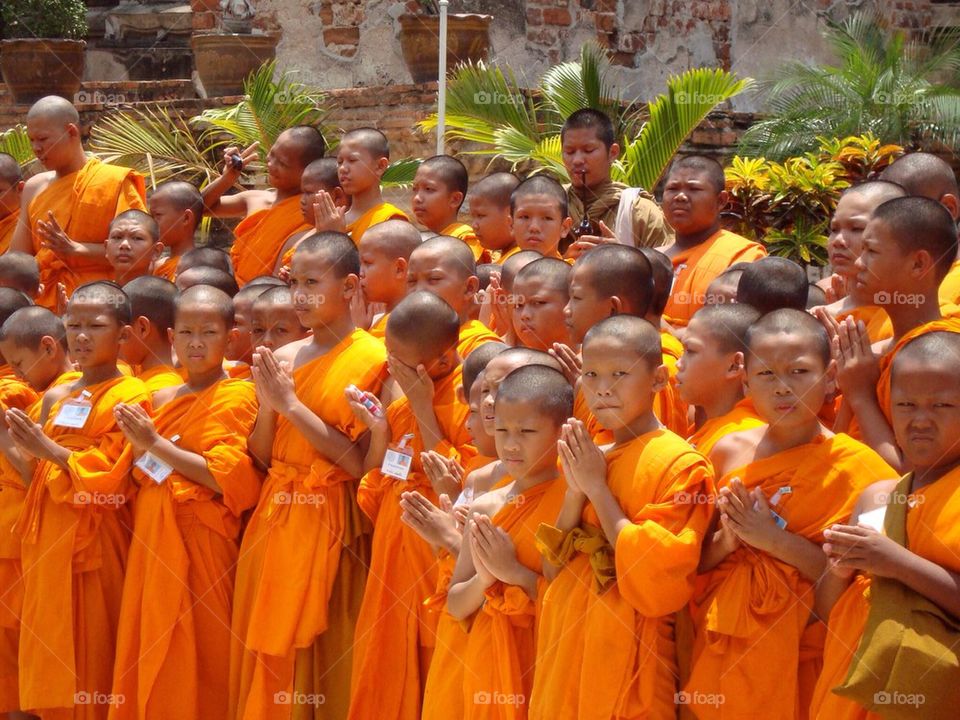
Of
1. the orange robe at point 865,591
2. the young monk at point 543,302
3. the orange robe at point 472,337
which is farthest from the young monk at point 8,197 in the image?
the orange robe at point 865,591

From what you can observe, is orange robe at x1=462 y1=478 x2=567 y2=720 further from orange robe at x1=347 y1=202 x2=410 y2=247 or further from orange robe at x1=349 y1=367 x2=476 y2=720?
orange robe at x1=347 y1=202 x2=410 y2=247

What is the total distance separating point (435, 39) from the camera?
1121cm

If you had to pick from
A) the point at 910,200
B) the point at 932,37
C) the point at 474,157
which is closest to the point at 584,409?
the point at 910,200

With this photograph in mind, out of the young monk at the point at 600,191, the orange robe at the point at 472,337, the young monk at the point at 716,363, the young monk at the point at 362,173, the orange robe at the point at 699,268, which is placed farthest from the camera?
the young monk at the point at 362,173

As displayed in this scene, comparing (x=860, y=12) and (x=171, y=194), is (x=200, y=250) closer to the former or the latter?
(x=171, y=194)

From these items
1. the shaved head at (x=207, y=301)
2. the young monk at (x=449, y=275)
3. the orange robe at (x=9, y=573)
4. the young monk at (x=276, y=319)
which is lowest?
the orange robe at (x=9, y=573)

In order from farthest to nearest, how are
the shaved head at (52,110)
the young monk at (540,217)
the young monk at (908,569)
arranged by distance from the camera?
the shaved head at (52,110)
the young monk at (540,217)
the young monk at (908,569)

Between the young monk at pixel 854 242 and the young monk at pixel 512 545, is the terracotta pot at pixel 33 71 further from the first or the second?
→ the young monk at pixel 512 545

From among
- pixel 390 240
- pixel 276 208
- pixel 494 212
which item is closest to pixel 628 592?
pixel 390 240

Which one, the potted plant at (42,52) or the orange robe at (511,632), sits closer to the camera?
the orange robe at (511,632)

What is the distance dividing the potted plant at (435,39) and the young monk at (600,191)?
3991mm

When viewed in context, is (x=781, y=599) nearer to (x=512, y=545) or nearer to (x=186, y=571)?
(x=512, y=545)

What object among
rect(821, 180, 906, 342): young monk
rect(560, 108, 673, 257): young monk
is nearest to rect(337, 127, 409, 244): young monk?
rect(560, 108, 673, 257): young monk

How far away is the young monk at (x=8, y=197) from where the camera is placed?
8.62 m
